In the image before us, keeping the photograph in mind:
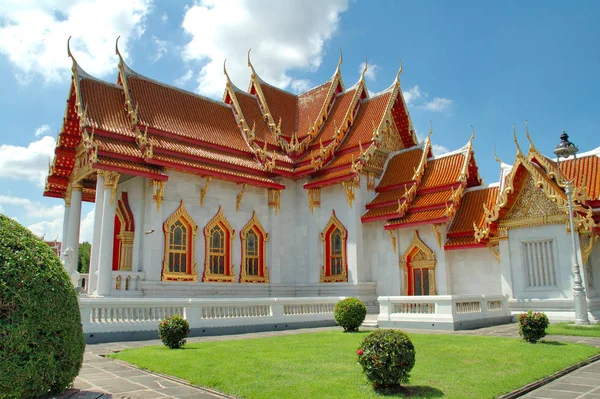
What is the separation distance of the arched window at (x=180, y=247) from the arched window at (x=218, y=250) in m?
0.58

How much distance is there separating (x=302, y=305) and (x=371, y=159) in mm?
8208

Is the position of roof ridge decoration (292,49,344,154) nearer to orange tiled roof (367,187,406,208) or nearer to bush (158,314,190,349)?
orange tiled roof (367,187,406,208)

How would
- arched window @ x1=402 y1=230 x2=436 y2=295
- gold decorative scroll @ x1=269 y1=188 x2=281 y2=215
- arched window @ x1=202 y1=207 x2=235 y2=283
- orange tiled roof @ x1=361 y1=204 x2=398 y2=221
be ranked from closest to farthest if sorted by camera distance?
1. arched window @ x1=402 y1=230 x2=436 y2=295
2. arched window @ x1=202 y1=207 x2=235 y2=283
3. orange tiled roof @ x1=361 y1=204 x2=398 y2=221
4. gold decorative scroll @ x1=269 y1=188 x2=281 y2=215

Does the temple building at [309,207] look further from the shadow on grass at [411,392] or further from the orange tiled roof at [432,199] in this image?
the shadow on grass at [411,392]

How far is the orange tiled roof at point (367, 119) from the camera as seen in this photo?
21641 millimetres

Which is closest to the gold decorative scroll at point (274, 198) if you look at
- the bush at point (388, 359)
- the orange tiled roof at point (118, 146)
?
the orange tiled roof at point (118, 146)

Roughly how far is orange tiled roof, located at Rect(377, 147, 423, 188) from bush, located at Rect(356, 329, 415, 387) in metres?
14.5

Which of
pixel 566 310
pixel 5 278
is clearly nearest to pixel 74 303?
pixel 5 278

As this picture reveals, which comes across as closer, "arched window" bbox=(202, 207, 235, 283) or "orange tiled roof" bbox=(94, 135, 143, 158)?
"orange tiled roof" bbox=(94, 135, 143, 158)

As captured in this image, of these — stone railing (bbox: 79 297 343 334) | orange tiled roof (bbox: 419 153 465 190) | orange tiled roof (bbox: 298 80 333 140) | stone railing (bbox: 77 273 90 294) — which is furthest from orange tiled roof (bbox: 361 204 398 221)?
stone railing (bbox: 77 273 90 294)

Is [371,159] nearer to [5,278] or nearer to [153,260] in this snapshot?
[153,260]

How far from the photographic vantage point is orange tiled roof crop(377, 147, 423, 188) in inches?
800

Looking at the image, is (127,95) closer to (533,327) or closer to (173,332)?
(173,332)

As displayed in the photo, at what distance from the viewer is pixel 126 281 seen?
16.1m
